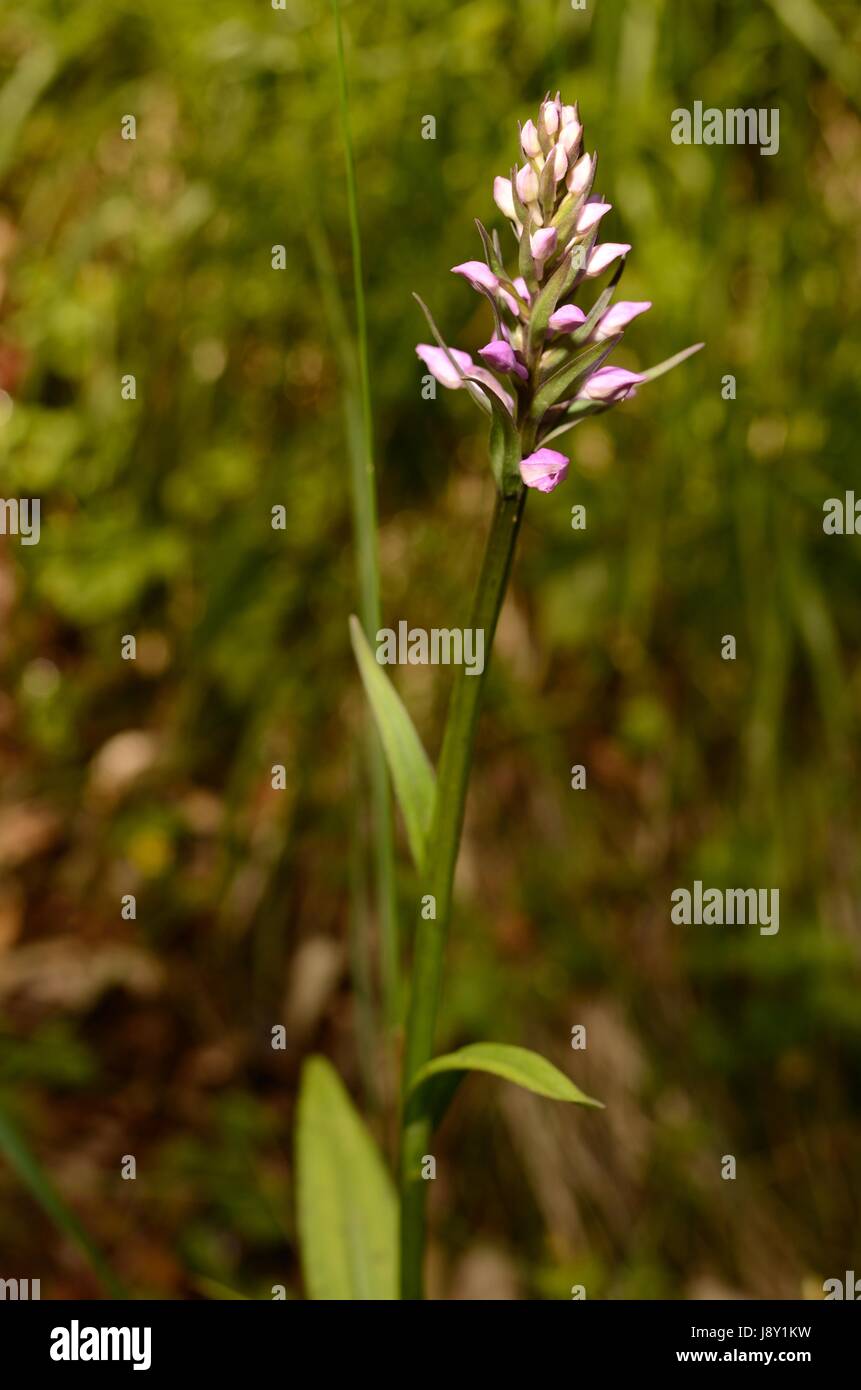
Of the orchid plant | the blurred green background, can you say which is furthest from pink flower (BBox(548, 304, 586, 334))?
the blurred green background

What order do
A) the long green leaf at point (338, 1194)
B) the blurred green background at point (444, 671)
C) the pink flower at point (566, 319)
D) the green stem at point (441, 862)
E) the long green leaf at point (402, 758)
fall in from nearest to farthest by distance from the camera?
1. the pink flower at point (566, 319)
2. the green stem at point (441, 862)
3. the long green leaf at point (402, 758)
4. the long green leaf at point (338, 1194)
5. the blurred green background at point (444, 671)

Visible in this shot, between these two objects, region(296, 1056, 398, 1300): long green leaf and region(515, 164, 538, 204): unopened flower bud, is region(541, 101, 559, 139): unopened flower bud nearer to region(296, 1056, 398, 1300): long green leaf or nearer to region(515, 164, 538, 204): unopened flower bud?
region(515, 164, 538, 204): unopened flower bud

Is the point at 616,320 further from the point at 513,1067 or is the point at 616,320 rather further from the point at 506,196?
the point at 513,1067

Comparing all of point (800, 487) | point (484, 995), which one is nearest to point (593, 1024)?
point (484, 995)

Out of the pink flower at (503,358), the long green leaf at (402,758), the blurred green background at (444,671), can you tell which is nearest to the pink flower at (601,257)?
the pink flower at (503,358)

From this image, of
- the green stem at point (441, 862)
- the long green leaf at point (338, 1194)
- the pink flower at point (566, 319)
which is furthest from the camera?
the long green leaf at point (338, 1194)

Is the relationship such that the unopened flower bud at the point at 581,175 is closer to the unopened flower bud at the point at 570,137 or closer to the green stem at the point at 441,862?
the unopened flower bud at the point at 570,137
